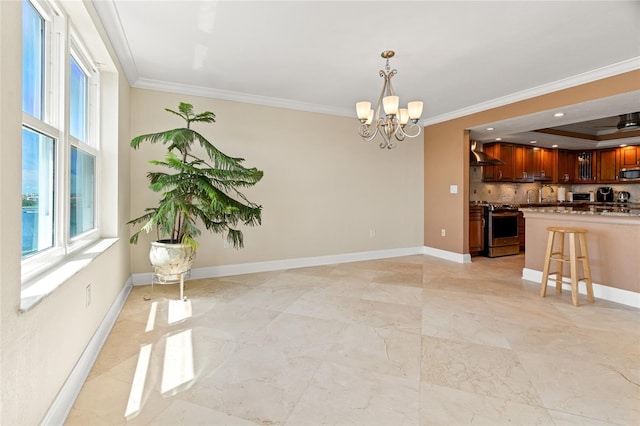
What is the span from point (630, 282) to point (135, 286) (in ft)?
17.4

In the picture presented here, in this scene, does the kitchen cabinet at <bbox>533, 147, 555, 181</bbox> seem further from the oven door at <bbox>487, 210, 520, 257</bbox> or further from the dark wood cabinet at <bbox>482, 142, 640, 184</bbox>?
the oven door at <bbox>487, 210, 520, 257</bbox>

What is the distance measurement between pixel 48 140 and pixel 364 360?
232cm

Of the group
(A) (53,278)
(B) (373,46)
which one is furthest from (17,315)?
(B) (373,46)

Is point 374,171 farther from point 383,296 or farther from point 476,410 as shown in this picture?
point 476,410

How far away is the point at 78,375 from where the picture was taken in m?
1.75

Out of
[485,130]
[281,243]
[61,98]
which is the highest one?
[485,130]

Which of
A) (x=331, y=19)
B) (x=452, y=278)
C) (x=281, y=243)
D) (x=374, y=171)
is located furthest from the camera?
(x=374, y=171)

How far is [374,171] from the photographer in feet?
17.3

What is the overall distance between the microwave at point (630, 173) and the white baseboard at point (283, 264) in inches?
191

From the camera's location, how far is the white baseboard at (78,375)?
1.44 m

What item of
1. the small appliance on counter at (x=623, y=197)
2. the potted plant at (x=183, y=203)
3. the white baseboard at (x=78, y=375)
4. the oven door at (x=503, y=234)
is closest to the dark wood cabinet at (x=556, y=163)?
the small appliance on counter at (x=623, y=197)

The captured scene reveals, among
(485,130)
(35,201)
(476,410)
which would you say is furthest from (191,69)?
(485,130)

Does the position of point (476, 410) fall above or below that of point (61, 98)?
below

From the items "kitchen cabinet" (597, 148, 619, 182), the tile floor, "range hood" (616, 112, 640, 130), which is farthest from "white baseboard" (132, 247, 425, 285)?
"kitchen cabinet" (597, 148, 619, 182)
